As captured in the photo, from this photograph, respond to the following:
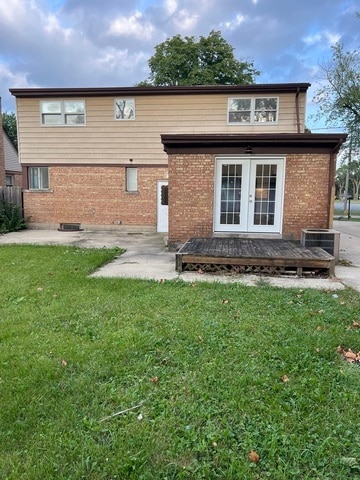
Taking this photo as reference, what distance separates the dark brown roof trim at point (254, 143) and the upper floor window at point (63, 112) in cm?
658

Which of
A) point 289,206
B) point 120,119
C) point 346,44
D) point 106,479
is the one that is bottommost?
point 106,479

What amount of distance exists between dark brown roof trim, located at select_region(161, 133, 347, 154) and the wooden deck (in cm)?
263

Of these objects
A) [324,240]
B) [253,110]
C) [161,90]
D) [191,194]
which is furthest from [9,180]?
[324,240]

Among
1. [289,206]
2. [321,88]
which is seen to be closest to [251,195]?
[289,206]

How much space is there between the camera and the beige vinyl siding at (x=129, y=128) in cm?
1292

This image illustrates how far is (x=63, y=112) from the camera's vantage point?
13.6 metres

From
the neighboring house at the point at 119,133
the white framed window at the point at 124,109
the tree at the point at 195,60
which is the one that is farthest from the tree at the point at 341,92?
the white framed window at the point at 124,109

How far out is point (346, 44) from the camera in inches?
831

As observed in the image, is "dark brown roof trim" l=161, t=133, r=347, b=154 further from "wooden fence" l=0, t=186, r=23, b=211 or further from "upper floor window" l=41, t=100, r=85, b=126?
"wooden fence" l=0, t=186, r=23, b=211

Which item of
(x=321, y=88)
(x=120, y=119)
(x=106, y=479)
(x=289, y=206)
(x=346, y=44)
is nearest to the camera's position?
(x=106, y=479)

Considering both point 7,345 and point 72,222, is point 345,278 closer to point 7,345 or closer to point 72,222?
point 7,345

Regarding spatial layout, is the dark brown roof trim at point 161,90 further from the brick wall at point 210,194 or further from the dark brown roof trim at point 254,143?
the brick wall at point 210,194

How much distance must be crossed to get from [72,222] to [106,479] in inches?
507

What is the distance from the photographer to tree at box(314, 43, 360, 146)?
2088 centimetres
